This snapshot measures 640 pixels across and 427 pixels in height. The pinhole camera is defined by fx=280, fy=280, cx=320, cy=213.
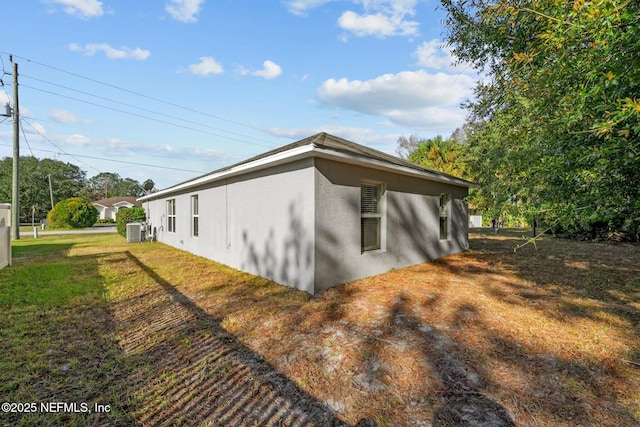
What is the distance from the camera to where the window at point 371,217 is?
5863mm

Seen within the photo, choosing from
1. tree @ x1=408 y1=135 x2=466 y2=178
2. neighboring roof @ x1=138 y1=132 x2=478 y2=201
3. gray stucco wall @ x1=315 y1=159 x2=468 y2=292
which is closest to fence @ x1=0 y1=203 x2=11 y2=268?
neighboring roof @ x1=138 y1=132 x2=478 y2=201

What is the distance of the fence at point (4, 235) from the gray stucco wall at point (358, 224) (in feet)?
26.8

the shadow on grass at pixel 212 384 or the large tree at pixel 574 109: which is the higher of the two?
the large tree at pixel 574 109

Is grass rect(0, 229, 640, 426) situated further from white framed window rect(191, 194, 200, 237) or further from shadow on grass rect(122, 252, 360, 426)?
white framed window rect(191, 194, 200, 237)

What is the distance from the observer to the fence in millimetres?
7012

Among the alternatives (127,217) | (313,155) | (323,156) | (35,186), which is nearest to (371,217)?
(323,156)

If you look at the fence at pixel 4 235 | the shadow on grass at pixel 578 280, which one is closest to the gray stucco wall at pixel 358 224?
the shadow on grass at pixel 578 280

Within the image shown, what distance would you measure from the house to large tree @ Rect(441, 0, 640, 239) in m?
2.31

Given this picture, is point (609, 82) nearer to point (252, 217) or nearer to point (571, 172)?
point (571, 172)

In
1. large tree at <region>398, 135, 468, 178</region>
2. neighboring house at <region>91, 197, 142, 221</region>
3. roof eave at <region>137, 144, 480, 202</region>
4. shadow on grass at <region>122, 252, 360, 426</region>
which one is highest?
large tree at <region>398, 135, 468, 178</region>

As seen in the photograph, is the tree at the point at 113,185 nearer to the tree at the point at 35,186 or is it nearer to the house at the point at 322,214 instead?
the tree at the point at 35,186

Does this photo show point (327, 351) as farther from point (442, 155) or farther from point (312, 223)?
point (442, 155)

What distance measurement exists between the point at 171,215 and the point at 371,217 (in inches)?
384

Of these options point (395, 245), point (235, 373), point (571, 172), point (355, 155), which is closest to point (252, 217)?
point (355, 155)
